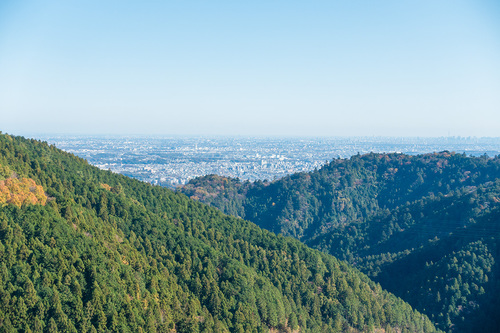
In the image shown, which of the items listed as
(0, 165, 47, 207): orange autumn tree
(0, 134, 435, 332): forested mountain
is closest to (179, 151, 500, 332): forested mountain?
(0, 134, 435, 332): forested mountain

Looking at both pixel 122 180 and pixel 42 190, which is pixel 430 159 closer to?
pixel 122 180

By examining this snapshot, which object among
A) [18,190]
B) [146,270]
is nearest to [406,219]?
[146,270]

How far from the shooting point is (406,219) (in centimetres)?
7856

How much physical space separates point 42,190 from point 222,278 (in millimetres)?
16015

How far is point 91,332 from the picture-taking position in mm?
24891

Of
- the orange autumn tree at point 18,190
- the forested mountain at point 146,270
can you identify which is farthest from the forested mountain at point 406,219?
the orange autumn tree at point 18,190

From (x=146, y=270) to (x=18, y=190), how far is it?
34.9ft

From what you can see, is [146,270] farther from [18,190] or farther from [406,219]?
[406,219]

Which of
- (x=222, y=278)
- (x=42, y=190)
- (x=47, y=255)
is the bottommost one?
(x=222, y=278)

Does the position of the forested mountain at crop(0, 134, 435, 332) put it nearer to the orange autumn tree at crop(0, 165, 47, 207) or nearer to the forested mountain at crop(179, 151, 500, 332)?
the orange autumn tree at crop(0, 165, 47, 207)

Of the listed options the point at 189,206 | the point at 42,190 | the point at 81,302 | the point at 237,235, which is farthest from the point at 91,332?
the point at 189,206

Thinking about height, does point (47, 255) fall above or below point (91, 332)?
above

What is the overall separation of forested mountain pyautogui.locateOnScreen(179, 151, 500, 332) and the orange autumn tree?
40098mm

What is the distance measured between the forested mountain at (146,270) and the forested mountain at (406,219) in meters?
6.93
